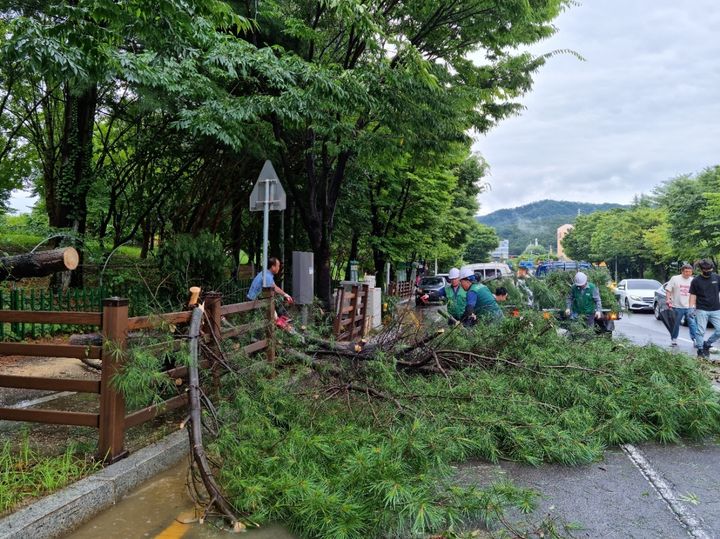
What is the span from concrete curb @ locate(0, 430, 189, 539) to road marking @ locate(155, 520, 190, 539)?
53 cm

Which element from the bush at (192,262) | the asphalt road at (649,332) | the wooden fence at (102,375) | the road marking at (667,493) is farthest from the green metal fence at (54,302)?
the asphalt road at (649,332)

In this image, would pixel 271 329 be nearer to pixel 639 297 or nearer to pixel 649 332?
pixel 649 332

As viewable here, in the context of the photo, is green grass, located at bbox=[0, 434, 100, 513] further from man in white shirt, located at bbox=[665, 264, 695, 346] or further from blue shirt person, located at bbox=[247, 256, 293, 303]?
man in white shirt, located at bbox=[665, 264, 695, 346]

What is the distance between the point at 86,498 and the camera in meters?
3.07

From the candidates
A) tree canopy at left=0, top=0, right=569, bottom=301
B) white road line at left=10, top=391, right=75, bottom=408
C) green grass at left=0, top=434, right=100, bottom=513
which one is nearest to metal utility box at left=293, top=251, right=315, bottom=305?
tree canopy at left=0, top=0, right=569, bottom=301

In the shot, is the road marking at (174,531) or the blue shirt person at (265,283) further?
the blue shirt person at (265,283)

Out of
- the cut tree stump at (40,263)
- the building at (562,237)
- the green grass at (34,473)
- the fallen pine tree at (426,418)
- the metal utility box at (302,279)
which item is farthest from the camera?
the building at (562,237)

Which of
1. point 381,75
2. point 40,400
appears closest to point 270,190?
point 381,75

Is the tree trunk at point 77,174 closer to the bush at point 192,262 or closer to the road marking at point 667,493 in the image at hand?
the bush at point 192,262

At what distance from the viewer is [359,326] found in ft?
36.9

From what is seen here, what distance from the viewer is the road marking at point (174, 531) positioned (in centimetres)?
291

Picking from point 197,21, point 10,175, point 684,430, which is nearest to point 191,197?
point 10,175

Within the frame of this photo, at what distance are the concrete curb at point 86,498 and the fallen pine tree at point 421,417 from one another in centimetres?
54

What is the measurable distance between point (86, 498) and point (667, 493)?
393 cm
